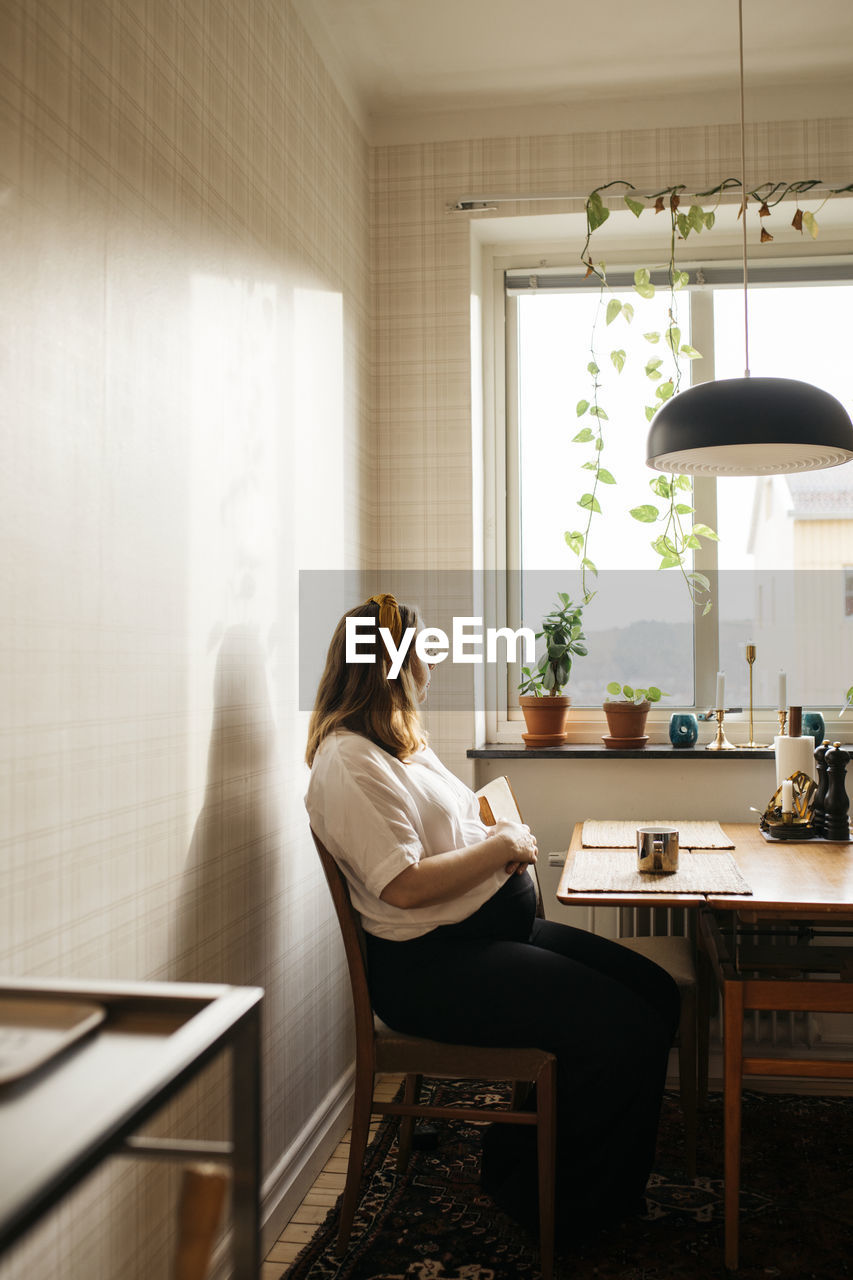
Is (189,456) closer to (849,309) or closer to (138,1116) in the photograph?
(138,1116)

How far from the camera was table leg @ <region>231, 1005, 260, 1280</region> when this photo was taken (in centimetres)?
74

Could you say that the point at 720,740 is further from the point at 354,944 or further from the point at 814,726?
the point at 354,944

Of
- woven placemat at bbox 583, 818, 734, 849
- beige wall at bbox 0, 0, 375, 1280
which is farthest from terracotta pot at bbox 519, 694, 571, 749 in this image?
beige wall at bbox 0, 0, 375, 1280

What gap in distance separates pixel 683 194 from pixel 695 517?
0.97 metres

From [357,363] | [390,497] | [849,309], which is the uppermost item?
[849,309]

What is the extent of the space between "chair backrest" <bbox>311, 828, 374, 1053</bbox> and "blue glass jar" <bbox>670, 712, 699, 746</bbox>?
4.40 ft

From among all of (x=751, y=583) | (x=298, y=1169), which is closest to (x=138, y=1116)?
(x=298, y=1169)

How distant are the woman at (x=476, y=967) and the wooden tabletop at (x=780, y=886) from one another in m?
0.17

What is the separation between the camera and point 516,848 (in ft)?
6.75

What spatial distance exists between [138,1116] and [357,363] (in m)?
2.57

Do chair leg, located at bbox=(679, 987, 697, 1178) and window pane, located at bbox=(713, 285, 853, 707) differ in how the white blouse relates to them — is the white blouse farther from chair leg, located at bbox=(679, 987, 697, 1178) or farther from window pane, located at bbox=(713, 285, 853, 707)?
window pane, located at bbox=(713, 285, 853, 707)

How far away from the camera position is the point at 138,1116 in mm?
601

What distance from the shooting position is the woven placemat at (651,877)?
6.68 ft

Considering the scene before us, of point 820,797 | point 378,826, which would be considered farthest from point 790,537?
point 378,826
